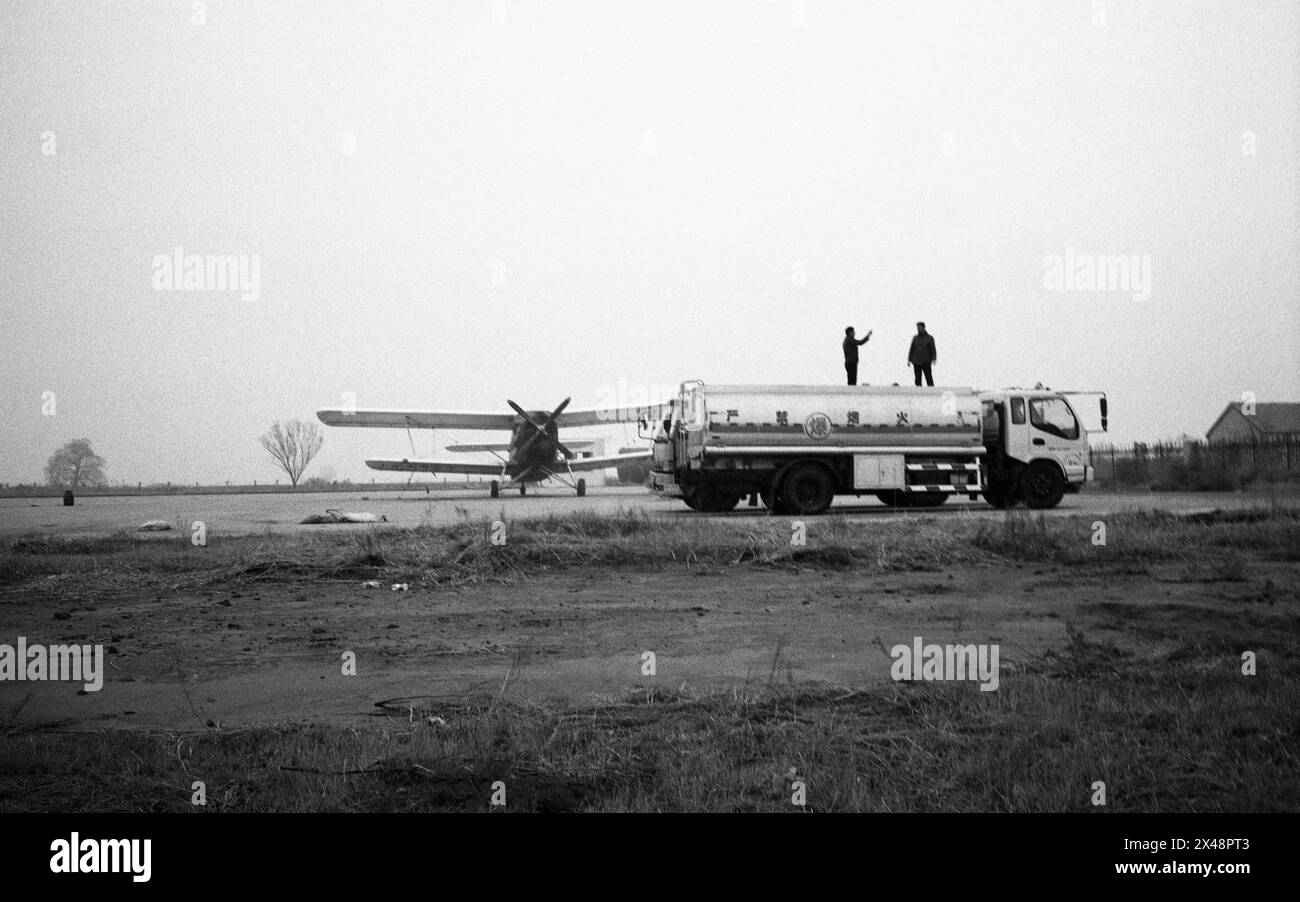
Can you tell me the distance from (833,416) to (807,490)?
1747 millimetres

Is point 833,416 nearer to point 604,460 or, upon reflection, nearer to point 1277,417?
point 604,460

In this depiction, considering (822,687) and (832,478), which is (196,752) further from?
(832,478)

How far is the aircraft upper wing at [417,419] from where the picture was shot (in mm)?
34438

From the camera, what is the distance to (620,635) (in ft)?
26.3

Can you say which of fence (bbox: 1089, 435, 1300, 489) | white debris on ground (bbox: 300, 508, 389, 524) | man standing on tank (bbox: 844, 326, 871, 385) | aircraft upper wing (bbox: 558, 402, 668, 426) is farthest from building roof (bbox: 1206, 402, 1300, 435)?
white debris on ground (bbox: 300, 508, 389, 524)

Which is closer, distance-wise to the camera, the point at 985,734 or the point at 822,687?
the point at 985,734

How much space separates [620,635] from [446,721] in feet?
9.13

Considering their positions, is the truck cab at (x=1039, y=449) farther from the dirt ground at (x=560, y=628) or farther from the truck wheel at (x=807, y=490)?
the dirt ground at (x=560, y=628)

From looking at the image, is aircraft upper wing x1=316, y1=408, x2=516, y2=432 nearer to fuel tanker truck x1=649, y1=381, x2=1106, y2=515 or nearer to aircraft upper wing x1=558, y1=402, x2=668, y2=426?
aircraft upper wing x1=558, y1=402, x2=668, y2=426

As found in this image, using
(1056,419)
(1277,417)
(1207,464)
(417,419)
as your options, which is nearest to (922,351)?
(1056,419)

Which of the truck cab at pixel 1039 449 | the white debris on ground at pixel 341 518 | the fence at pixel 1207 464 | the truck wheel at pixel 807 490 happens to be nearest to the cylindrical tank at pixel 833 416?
the truck wheel at pixel 807 490

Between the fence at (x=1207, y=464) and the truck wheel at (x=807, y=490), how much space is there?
14.2 metres

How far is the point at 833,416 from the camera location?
20.4m
